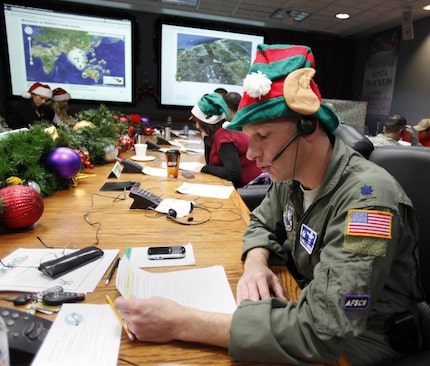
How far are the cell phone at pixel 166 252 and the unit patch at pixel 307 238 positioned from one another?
343mm

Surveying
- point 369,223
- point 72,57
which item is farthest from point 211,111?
point 72,57

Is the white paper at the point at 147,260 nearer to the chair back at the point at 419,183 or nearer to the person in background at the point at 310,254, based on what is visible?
the person in background at the point at 310,254

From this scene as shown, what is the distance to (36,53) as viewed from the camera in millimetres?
4941

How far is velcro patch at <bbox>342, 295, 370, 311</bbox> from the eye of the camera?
0.58 meters

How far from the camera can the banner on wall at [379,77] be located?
549 centimetres

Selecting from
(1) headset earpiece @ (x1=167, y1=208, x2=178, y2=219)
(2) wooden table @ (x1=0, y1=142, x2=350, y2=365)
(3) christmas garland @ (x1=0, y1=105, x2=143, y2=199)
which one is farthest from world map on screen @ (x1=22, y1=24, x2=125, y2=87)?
(1) headset earpiece @ (x1=167, y1=208, x2=178, y2=219)

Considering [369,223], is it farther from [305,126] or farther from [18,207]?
[18,207]

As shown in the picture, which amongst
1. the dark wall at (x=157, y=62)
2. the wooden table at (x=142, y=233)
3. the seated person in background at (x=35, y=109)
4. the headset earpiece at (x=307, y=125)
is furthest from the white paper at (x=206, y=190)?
the dark wall at (x=157, y=62)

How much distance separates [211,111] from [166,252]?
64.6 inches

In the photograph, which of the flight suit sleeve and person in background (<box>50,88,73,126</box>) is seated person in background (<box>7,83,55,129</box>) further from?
the flight suit sleeve

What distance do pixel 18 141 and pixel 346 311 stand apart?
1.40m

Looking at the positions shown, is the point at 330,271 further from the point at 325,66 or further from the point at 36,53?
the point at 325,66

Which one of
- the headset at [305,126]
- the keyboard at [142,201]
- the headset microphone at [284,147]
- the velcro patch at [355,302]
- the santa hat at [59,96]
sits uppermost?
the santa hat at [59,96]

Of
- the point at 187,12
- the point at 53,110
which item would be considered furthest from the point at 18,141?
the point at 187,12
